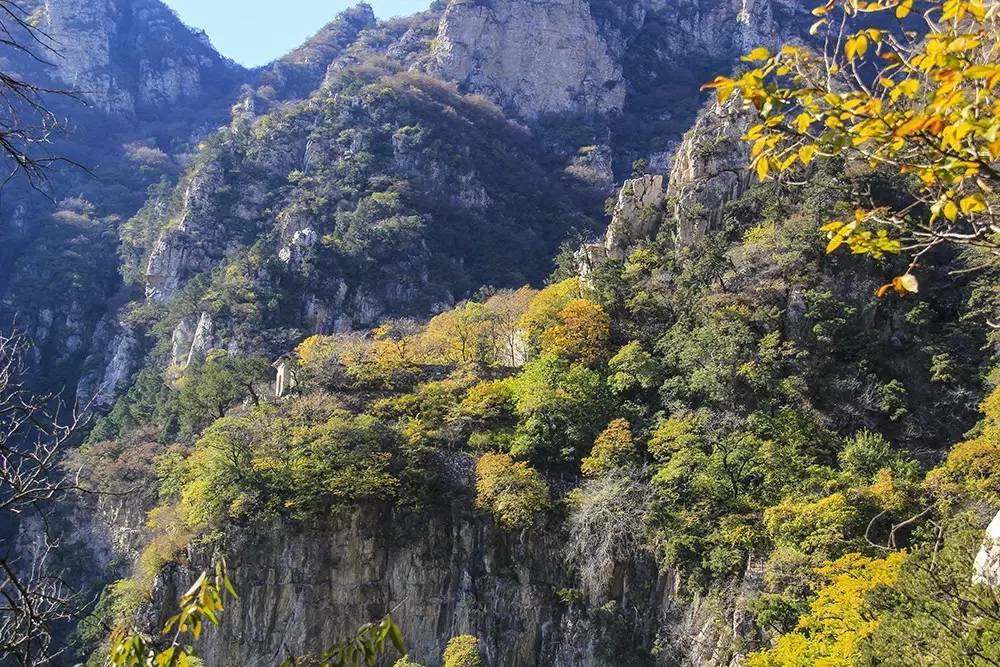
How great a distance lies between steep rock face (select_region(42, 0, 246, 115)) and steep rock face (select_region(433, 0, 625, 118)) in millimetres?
35615

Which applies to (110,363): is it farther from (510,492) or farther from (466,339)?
(510,492)

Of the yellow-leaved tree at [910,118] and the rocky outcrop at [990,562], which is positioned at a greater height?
the yellow-leaved tree at [910,118]

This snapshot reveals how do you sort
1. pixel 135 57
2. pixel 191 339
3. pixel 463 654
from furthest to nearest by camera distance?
pixel 135 57, pixel 191 339, pixel 463 654

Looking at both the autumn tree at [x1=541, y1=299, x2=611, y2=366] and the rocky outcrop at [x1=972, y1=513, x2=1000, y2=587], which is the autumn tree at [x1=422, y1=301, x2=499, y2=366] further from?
the rocky outcrop at [x1=972, y1=513, x2=1000, y2=587]

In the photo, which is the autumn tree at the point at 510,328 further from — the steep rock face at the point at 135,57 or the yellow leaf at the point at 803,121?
the steep rock face at the point at 135,57

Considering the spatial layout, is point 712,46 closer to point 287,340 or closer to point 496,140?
point 496,140

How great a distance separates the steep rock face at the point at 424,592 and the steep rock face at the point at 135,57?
78976 mm

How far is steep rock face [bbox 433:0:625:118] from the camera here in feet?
277

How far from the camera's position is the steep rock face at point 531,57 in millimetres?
84562

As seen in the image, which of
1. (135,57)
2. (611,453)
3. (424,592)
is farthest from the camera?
(135,57)

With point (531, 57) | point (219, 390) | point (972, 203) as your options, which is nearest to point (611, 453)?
point (219, 390)

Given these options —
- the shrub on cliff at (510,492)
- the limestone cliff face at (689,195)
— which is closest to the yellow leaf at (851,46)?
the shrub on cliff at (510,492)

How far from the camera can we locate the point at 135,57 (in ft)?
319

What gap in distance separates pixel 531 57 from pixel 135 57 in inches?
2004
